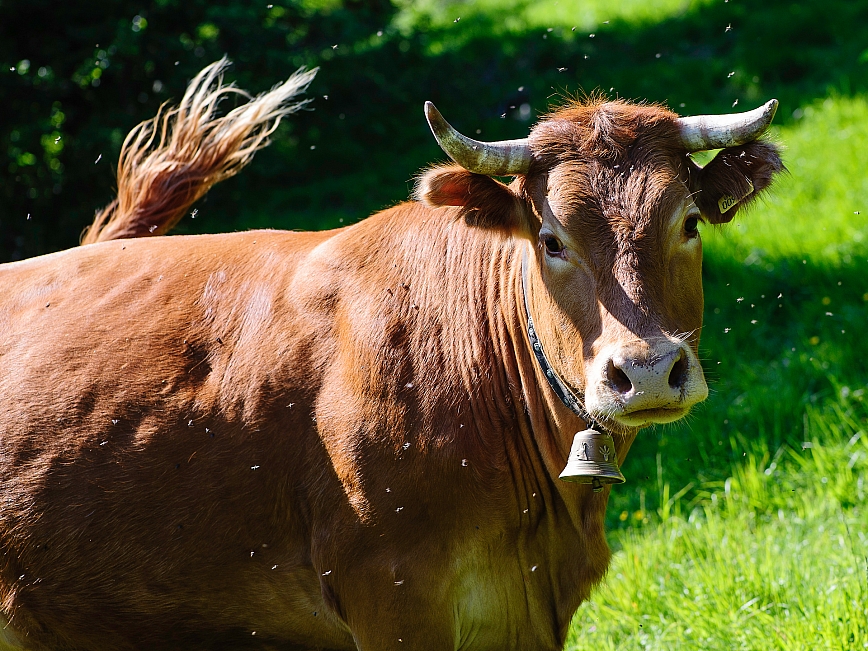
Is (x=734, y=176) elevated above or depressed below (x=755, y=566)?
above

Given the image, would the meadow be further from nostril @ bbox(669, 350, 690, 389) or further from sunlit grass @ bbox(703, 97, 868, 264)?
nostril @ bbox(669, 350, 690, 389)

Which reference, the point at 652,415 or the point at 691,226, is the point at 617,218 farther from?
the point at 652,415

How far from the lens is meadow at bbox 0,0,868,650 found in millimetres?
4746

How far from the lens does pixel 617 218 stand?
322 centimetres

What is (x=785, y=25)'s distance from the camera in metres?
10.6

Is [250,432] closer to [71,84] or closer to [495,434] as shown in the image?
[495,434]

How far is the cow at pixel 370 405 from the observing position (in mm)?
3357

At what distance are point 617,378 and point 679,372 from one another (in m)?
0.19

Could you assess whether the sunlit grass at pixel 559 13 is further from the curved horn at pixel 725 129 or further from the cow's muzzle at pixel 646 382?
the cow's muzzle at pixel 646 382

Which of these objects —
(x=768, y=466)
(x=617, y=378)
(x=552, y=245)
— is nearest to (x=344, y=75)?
(x=768, y=466)

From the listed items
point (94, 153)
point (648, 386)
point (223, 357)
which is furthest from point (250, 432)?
point (94, 153)

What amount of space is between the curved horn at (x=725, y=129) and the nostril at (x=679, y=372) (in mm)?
839

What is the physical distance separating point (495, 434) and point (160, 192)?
238 cm

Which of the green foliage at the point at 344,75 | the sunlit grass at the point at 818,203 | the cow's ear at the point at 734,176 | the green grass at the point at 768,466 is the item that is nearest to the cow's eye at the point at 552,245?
the cow's ear at the point at 734,176
